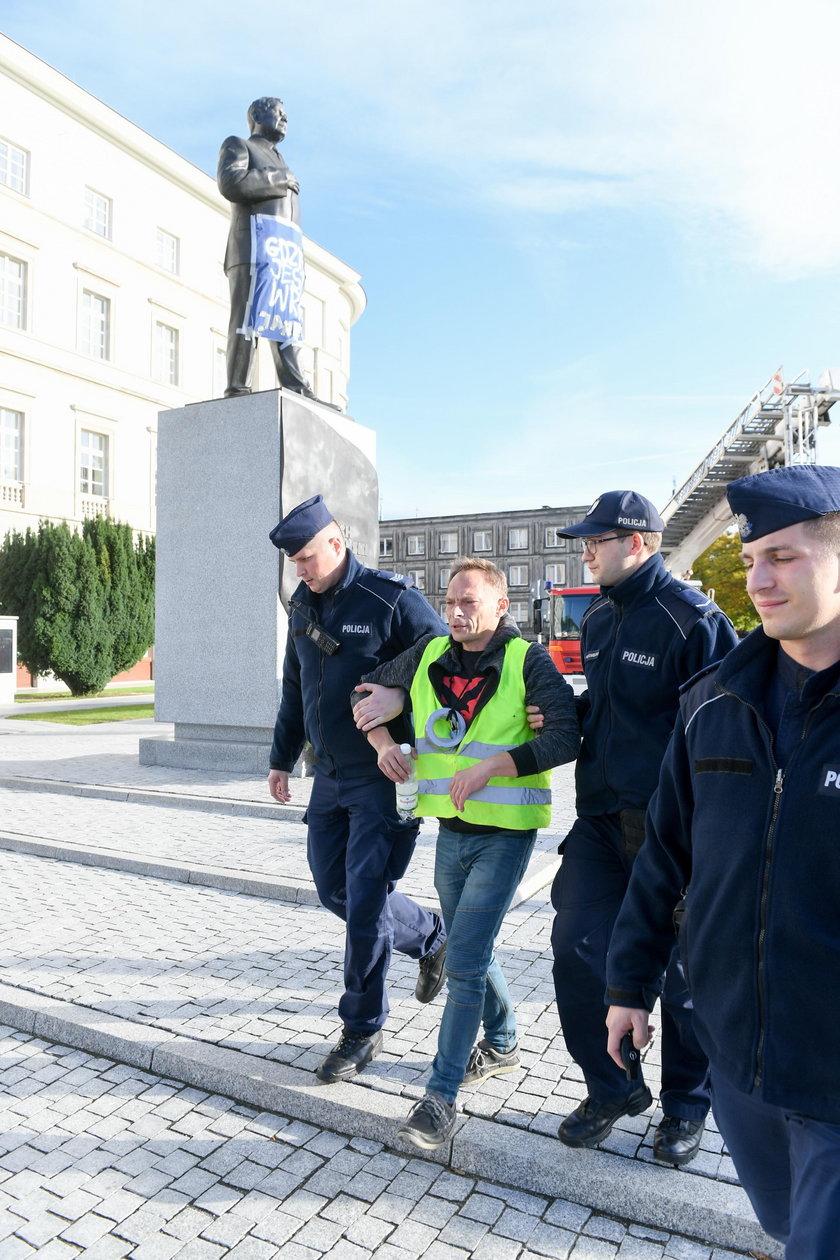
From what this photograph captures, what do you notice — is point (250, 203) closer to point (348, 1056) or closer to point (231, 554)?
point (231, 554)

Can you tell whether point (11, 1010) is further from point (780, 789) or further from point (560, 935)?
point (780, 789)

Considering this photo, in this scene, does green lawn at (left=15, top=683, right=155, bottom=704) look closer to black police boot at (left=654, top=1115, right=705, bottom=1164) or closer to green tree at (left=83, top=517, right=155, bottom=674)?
green tree at (left=83, top=517, right=155, bottom=674)

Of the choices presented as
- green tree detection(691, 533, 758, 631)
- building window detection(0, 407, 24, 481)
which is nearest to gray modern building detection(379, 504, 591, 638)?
green tree detection(691, 533, 758, 631)

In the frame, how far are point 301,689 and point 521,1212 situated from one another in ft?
6.88

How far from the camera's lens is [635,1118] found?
3230 mm

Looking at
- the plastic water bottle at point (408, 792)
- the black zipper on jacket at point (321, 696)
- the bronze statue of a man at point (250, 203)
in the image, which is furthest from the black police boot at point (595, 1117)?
the bronze statue of a man at point (250, 203)

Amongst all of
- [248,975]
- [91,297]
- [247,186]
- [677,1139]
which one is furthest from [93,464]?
[677,1139]

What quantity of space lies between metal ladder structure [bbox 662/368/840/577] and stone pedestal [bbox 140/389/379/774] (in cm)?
1490

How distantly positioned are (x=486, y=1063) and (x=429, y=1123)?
0.52 meters

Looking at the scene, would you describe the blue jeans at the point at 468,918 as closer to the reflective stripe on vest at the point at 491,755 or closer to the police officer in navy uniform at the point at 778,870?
the reflective stripe on vest at the point at 491,755

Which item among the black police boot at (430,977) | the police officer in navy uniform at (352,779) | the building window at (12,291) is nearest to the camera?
the police officer in navy uniform at (352,779)

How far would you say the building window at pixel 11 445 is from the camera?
102ft

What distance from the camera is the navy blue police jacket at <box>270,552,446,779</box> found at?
374 centimetres

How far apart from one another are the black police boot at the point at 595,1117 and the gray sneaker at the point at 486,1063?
43cm
